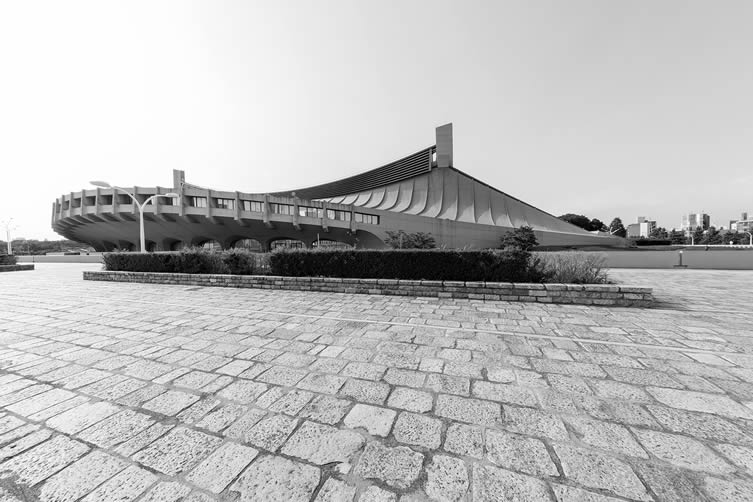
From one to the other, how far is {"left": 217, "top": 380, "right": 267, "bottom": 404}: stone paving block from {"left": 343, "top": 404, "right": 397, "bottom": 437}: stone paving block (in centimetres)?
95

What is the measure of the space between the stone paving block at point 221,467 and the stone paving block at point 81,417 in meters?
1.21

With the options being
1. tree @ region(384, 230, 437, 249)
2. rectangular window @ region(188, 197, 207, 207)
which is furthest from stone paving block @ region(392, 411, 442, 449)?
rectangular window @ region(188, 197, 207, 207)

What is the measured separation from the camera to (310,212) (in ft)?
104

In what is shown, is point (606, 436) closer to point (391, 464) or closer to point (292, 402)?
point (391, 464)

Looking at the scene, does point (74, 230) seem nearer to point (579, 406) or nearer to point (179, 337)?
point (179, 337)

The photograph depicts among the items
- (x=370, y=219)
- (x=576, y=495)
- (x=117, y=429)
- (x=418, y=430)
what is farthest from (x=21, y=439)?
(x=370, y=219)

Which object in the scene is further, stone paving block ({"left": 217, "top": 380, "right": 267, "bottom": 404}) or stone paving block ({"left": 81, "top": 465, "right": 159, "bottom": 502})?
stone paving block ({"left": 217, "top": 380, "right": 267, "bottom": 404})

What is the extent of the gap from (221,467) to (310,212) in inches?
1238

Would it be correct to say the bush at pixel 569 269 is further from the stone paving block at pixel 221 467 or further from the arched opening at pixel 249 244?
the arched opening at pixel 249 244

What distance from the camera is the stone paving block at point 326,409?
6.78 feet

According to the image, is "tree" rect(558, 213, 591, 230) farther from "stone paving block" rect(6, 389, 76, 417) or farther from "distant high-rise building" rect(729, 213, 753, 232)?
"stone paving block" rect(6, 389, 76, 417)

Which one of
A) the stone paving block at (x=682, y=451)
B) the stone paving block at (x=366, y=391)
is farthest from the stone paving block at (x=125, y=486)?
the stone paving block at (x=682, y=451)

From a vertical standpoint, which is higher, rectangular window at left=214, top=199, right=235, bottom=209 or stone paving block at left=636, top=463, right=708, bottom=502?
rectangular window at left=214, top=199, right=235, bottom=209

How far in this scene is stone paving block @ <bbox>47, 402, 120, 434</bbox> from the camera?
2.00m
